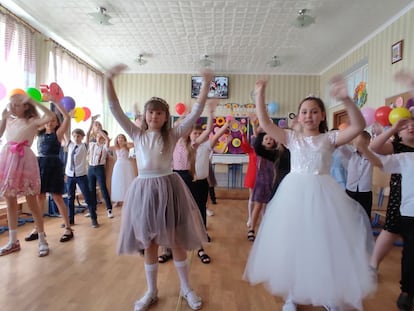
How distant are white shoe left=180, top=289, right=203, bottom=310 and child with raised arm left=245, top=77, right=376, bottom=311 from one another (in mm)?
427

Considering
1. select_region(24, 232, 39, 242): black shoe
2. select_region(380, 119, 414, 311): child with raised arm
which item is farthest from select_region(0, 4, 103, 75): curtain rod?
select_region(380, 119, 414, 311): child with raised arm

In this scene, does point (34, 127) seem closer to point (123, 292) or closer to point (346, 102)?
point (123, 292)

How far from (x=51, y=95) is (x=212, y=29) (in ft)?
9.60

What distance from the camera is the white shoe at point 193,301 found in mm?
1767

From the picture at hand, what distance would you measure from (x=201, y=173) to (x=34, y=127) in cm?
161

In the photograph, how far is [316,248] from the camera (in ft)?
4.47

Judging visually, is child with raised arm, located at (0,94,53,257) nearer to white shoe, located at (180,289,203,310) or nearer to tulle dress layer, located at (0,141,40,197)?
tulle dress layer, located at (0,141,40,197)

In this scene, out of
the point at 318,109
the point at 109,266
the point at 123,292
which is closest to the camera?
the point at 318,109

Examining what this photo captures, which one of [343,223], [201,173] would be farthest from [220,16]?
[343,223]

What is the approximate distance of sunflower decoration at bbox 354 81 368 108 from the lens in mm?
4924

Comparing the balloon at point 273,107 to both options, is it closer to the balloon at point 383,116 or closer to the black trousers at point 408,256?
the balloon at point 383,116

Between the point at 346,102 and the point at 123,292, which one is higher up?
the point at 346,102

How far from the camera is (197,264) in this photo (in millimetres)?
2525

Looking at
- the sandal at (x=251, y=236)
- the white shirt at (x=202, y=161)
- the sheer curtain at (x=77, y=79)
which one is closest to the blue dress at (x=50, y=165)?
the white shirt at (x=202, y=161)
